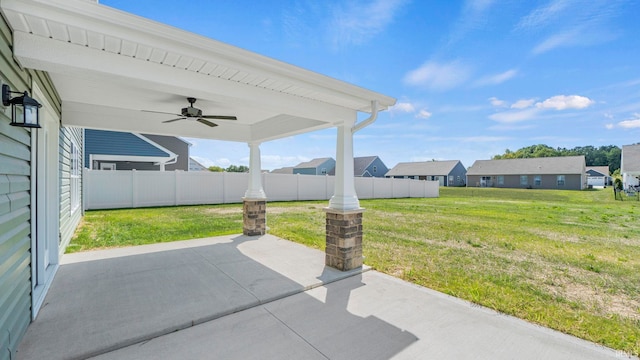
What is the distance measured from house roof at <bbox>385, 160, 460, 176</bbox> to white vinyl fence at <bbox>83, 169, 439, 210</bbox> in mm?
22042

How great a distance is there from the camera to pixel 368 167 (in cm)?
3609

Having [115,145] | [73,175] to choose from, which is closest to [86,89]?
[73,175]

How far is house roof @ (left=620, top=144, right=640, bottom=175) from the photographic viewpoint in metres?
23.9

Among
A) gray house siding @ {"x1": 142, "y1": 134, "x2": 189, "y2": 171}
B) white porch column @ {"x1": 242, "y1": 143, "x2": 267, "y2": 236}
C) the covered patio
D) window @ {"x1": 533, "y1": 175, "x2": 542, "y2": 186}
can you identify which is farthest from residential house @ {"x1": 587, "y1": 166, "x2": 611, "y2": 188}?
the covered patio

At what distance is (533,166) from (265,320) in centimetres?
3990

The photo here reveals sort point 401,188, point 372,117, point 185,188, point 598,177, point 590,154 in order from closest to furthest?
point 372,117 < point 185,188 < point 401,188 < point 598,177 < point 590,154

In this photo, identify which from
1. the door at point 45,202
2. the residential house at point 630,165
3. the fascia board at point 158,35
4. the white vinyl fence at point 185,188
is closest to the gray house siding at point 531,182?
the residential house at point 630,165

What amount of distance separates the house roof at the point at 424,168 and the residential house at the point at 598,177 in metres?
25.0

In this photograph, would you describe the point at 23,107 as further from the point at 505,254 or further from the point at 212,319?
the point at 505,254

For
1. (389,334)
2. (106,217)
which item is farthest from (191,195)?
(389,334)

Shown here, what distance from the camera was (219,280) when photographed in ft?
12.8

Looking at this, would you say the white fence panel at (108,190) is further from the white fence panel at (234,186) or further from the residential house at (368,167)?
the residential house at (368,167)

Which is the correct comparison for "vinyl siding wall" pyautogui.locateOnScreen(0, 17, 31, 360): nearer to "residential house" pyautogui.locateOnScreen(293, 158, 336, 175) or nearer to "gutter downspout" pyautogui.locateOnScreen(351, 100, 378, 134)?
"gutter downspout" pyautogui.locateOnScreen(351, 100, 378, 134)

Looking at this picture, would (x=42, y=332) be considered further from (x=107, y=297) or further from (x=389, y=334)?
(x=389, y=334)
